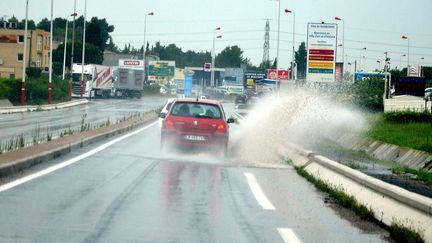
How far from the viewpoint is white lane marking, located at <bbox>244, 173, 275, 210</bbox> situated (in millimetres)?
12503

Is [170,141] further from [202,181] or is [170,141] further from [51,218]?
[51,218]

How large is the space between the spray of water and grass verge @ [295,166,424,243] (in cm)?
552

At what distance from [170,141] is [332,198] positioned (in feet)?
29.8

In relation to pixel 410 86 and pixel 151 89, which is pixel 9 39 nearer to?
pixel 151 89

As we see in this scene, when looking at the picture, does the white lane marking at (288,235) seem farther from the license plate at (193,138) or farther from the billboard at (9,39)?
the billboard at (9,39)

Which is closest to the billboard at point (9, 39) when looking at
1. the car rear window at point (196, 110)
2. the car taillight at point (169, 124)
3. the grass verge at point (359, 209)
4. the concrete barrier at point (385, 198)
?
the car rear window at point (196, 110)

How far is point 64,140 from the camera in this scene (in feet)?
76.4

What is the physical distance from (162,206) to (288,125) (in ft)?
58.4

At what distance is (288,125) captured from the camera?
29.3 metres

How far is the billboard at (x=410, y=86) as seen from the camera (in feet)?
163

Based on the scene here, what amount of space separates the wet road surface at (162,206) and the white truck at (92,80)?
75695 millimetres

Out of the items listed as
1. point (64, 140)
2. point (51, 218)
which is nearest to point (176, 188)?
point (51, 218)

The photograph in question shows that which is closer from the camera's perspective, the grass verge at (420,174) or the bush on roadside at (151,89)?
the grass verge at (420,174)

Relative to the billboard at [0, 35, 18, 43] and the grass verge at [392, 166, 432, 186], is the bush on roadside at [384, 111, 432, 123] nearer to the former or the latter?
the grass verge at [392, 166, 432, 186]
